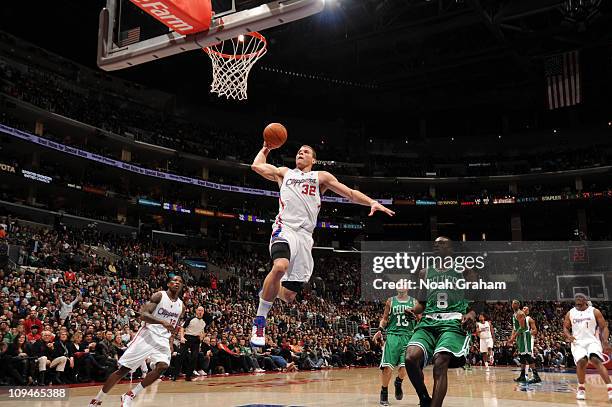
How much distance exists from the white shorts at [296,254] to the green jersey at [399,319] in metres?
4.13

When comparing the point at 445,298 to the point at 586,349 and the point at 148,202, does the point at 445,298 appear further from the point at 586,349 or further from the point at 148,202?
the point at 148,202

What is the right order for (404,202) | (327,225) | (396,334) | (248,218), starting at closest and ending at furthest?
1. (396,334)
2. (248,218)
3. (327,225)
4. (404,202)

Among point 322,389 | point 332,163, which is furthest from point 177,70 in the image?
point 322,389

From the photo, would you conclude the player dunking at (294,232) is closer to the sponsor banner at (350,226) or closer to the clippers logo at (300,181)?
the clippers logo at (300,181)

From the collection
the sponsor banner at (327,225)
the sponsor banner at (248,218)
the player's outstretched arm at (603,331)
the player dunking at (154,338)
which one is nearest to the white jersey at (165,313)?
the player dunking at (154,338)

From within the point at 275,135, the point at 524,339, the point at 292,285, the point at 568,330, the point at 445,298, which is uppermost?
the point at 275,135

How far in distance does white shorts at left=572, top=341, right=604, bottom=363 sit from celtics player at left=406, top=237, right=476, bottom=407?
5046 millimetres

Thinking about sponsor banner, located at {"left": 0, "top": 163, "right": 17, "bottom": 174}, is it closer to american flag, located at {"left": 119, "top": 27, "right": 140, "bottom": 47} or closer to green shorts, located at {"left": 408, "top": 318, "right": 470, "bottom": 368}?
american flag, located at {"left": 119, "top": 27, "right": 140, "bottom": 47}

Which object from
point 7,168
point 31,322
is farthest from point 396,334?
point 7,168

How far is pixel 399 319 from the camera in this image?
357 inches

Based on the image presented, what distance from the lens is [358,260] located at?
3850 cm

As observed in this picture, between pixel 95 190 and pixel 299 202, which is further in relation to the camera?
pixel 95 190

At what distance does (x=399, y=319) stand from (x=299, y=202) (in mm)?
4453

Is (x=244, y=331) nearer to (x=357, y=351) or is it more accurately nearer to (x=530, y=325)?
(x=357, y=351)
